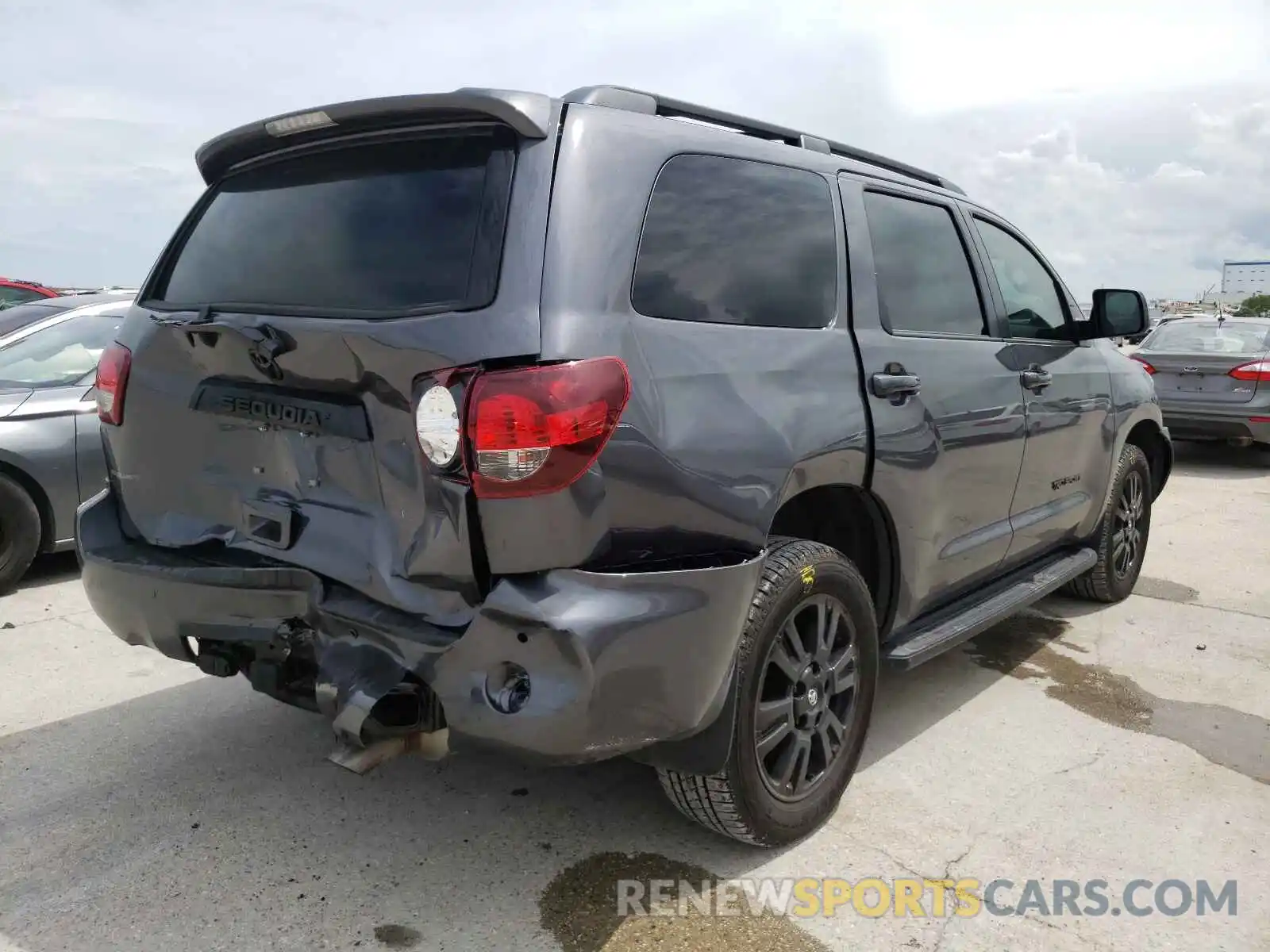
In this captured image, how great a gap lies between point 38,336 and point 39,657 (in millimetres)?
2310

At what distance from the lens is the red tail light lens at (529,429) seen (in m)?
2.07

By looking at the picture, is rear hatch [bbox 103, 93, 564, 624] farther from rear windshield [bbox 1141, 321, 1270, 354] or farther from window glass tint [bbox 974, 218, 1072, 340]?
rear windshield [bbox 1141, 321, 1270, 354]

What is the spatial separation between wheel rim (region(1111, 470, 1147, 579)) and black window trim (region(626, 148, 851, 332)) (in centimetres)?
271

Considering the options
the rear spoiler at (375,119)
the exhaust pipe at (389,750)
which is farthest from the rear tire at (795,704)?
the rear spoiler at (375,119)

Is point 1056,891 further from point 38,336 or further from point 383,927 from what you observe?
point 38,336

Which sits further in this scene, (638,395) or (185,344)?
(185,344)

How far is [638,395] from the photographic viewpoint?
86.9 inches

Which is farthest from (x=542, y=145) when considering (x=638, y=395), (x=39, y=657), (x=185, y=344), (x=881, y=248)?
(x=39, y=657)

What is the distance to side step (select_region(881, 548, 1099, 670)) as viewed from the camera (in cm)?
320

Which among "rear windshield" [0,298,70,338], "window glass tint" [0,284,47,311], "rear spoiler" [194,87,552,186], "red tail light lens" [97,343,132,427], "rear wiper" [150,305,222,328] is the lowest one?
"red tail light lens" [97,343,132,427]

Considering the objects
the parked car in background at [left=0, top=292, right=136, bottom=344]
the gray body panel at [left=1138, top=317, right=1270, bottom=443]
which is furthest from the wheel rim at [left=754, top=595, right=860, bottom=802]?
the gray body panel at [left=1138, top=317, right=1270, bottom=443]

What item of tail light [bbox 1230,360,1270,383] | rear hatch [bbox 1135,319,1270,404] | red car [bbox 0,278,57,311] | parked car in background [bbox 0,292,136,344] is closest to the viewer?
parked car in background [bbox 0,292,136,344]

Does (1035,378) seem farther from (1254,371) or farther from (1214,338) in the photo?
(1214,338)

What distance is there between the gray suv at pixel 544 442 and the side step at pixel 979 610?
3cm
